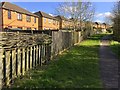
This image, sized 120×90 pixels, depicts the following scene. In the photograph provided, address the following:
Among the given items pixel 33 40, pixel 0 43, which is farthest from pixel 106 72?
pixel 0 43

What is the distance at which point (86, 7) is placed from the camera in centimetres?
4497

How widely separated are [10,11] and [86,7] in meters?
13.5

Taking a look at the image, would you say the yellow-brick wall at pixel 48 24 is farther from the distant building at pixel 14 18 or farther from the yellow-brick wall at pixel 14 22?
the yellow-brick wall at pixel 14 22

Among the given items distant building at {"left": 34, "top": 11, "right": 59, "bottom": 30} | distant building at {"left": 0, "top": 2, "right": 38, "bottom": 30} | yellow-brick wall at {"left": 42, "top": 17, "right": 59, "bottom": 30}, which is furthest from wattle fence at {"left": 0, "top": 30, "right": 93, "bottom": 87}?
yellow-brick wall at {"left": 42, "top": 17, "right": 59, "bottom": 30}

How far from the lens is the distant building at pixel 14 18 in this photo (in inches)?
1591

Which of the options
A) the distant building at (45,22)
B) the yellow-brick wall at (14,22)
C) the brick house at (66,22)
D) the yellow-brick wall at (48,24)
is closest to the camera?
the yellow-brick wall at (14,22)

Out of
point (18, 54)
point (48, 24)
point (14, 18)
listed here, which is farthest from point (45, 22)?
point (18, 54)

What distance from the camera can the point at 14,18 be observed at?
44.5 m

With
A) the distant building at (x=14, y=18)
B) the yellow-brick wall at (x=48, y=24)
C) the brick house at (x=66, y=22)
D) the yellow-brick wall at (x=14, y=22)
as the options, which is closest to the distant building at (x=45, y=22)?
the yellow-brick wall at (x=48, y=24)

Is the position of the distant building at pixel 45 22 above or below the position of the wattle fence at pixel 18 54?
above

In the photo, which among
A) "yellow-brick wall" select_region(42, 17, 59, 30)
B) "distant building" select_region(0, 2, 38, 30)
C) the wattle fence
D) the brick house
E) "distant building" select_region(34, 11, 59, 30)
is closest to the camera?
the wattle fence

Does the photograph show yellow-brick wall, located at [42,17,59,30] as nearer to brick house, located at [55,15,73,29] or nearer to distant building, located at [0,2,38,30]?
brick house, located at [55,15,73,29]

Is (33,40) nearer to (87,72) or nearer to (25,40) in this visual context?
(25,40)

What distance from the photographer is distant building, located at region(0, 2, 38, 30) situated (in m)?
40.4
